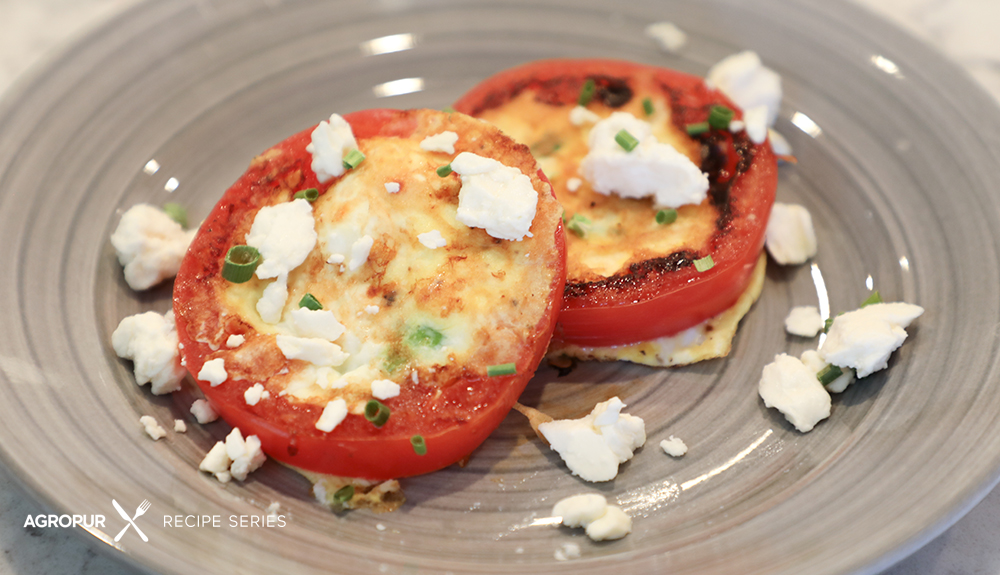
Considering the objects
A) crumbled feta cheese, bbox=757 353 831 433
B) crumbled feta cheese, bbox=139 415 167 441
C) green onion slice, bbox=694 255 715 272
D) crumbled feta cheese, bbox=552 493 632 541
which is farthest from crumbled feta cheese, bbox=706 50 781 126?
crumbled feta cheese, bbox=139 415 167 441

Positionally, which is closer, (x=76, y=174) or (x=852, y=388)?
(x=852, y=388)

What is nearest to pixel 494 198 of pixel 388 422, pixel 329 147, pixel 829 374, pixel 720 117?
pixel 329 147

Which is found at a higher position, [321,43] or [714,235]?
[321,43]

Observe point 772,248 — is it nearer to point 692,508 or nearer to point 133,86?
point 692,508

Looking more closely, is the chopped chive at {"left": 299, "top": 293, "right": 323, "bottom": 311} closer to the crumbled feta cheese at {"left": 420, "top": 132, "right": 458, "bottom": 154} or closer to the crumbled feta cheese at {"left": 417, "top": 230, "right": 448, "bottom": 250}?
the crumbled feta cheese at {"left": 417, "top": 230, "right": 448, "bottom": 250}

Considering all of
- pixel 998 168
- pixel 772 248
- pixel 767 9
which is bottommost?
pixel 772 248

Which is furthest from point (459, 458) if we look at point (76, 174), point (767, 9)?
point (767, 9)

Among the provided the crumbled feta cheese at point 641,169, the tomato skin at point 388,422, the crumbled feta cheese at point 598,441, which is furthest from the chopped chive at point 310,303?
the crumbled feta cheese at point 641,169
